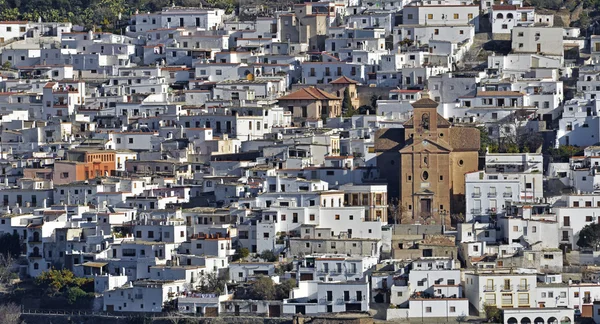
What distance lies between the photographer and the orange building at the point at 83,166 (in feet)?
253

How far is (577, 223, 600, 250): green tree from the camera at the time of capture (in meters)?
68.3

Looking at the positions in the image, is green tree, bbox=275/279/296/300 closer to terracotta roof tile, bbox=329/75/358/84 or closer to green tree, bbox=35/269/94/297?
green tree, bbox=35/269/94/297

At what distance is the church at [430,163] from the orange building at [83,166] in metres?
10.2

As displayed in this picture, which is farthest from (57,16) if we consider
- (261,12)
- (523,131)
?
(523,131)

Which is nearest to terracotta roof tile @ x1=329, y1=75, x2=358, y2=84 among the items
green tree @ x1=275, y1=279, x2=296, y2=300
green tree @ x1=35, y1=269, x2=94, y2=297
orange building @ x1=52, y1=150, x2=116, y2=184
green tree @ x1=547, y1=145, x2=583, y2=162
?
orange building @ x1=52, y1=150, x2=116, y2=184

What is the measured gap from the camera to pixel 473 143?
73.4m

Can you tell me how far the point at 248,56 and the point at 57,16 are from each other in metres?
15.5

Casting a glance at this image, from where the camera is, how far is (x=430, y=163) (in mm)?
72438

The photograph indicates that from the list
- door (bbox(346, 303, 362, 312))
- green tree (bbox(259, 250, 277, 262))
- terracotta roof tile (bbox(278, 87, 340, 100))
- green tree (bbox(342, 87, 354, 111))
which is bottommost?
door (bbox(346, 303, 362, 312))

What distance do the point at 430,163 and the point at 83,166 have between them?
1244cm

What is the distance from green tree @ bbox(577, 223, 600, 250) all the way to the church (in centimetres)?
506

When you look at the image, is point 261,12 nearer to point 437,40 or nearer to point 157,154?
point 437,40

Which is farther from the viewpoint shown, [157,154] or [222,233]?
[157,154]

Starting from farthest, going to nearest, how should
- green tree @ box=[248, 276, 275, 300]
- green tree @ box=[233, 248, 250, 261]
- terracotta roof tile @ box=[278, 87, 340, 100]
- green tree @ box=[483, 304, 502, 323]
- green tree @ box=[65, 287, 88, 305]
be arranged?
terracotta roof tile @ box=[278, 87, 340, 100] < green tree @ box=[233, 248, 250, 261] < green tree @ box=[65, 287, 88, 305] < green tree @ box=[248, 276, 275, 300] < green tree @ box=[483, 304, 502, 323]
